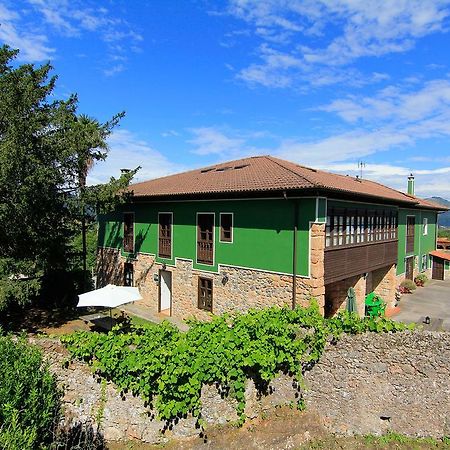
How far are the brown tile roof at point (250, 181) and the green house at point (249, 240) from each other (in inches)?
3.1

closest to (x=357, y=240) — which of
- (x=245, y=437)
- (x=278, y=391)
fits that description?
(x=278, y=391)

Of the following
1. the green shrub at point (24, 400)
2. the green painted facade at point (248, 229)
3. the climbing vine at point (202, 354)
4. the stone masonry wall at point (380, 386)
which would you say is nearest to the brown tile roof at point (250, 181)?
the green painted facade at point (248, 229)

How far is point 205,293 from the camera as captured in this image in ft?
52.7

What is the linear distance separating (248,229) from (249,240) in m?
0.45

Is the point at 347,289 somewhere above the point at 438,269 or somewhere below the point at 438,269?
above

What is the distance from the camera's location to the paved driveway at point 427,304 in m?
17.6

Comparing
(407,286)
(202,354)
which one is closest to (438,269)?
(407,286)

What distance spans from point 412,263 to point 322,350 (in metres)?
21.0

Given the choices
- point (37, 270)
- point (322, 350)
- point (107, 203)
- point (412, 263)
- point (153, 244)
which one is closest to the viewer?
point (322, 350)

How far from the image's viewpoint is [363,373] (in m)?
8.54

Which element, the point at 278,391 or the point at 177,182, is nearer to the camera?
the point at 278,391

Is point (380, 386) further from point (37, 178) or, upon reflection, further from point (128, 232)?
point (128, 232)

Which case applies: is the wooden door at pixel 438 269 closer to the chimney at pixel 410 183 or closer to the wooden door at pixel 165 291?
the chimney at pixel 410 183

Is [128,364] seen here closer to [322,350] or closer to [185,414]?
[185,414]
